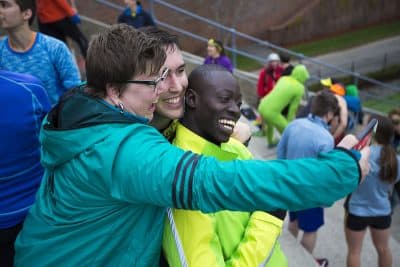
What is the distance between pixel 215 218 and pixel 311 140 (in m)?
2.31

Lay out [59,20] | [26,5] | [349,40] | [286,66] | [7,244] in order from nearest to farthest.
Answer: [7,244] → [26,5] → [59,20] → [286,66] → [349,40]

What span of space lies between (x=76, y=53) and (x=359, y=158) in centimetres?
514

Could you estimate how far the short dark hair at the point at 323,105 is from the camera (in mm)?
3877

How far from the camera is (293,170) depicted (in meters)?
1.06

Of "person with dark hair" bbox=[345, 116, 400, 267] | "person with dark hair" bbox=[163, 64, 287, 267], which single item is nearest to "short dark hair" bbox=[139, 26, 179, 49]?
"person with dark hair" bbox=[163, 64, 287, 267]

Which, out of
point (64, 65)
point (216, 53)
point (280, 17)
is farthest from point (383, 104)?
point (64, 65)

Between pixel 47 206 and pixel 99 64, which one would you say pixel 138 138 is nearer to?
pixel 99 64

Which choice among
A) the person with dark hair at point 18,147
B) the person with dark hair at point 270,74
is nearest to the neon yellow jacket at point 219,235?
the person with dark hair at point 18,147

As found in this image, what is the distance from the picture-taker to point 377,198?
3600mm

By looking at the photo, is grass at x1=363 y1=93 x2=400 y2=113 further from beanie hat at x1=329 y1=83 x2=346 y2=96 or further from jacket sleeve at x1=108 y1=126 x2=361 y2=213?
jacket sleeve at x1=108 y1=126 x2=361 y2=213

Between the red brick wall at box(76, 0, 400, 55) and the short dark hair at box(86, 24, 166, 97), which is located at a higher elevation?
the short dark hair at box(86, 24, 166, 97)

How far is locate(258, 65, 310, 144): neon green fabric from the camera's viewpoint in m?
5.78

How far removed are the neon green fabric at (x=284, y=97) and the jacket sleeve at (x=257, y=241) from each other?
4378mm

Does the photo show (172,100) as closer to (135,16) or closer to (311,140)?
(311,140)
